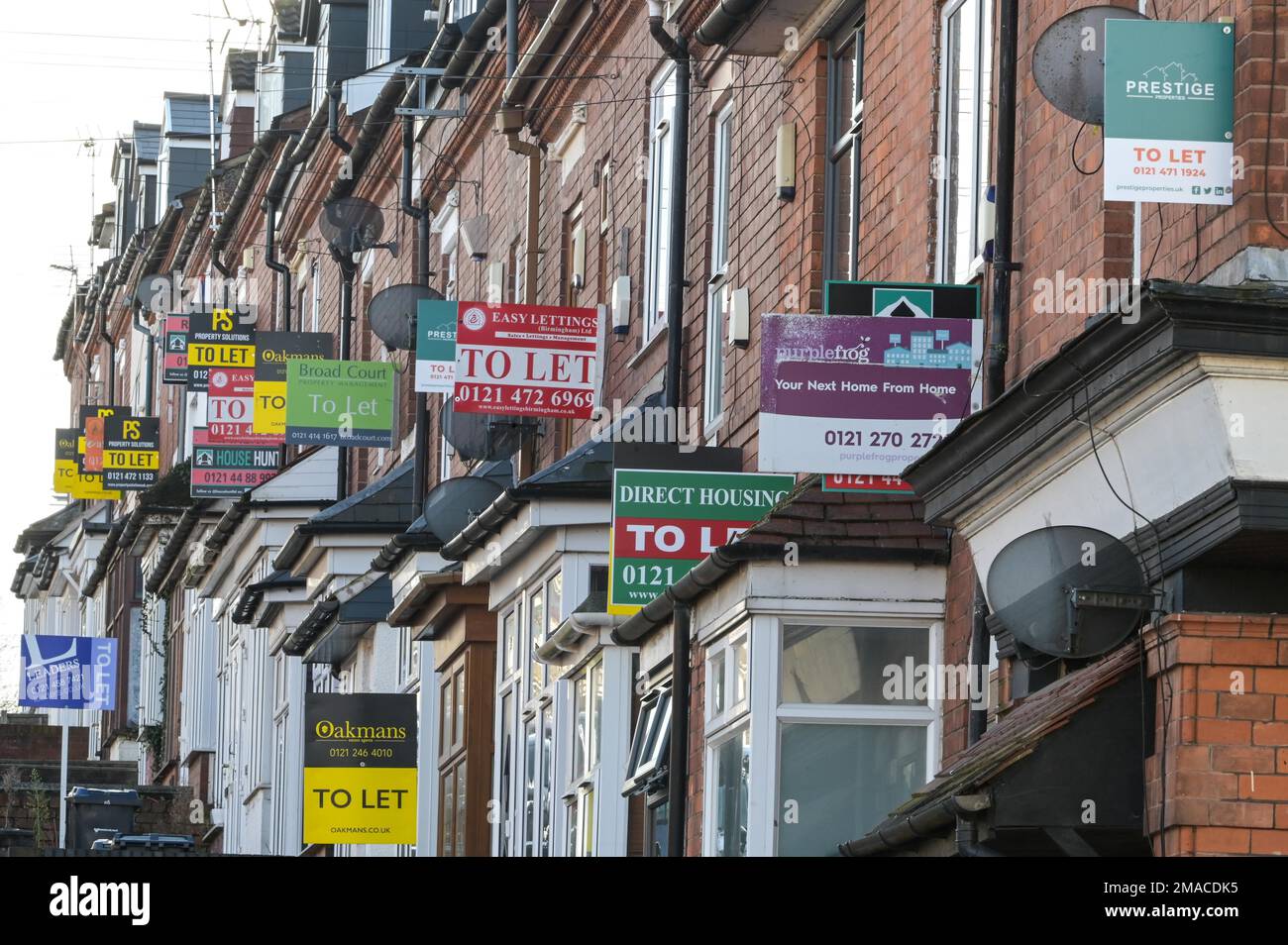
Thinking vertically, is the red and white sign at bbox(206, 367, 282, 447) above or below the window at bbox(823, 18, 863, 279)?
above

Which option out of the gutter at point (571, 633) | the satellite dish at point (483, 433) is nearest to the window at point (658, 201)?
the gutter at point (571, 633)

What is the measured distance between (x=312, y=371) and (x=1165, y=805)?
19218 millimetres

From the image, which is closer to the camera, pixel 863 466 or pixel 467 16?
pixel 863 466

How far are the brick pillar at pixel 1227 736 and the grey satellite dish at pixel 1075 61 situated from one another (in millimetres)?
2077

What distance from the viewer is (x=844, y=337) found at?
37.6 ft

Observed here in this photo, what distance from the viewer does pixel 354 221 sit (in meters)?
29.7

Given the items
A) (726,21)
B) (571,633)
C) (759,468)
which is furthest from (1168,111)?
(571,633)

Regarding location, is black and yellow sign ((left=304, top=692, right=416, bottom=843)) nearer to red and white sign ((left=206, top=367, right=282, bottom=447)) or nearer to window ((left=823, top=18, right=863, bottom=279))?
window ((left=823, top=18, right=863, bottom=279))

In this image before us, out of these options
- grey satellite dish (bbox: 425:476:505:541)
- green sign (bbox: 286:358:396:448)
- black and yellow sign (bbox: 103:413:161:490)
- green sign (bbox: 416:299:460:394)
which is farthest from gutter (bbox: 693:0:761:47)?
black and yellow sign (bbox: 103:413:161:490)

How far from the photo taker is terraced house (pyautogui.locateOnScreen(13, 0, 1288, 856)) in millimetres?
8828

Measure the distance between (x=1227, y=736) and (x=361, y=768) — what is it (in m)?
14.3

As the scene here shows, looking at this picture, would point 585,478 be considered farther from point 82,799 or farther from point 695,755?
point 82,799

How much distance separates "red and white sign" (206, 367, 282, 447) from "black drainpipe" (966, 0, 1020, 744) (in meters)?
21.6
